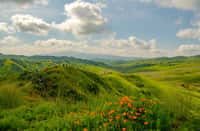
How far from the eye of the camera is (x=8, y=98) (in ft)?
34.1

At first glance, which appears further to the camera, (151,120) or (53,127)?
(53,127)

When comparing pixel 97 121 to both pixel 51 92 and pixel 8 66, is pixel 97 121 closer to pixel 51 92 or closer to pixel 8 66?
pixel 51 92

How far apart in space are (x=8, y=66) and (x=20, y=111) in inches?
8031

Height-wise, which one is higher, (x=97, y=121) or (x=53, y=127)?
(x=97, y=121)

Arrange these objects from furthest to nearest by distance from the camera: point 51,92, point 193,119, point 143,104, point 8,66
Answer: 1. point 8,66
2. point 51,92
3. point 143,104
4. point 193,119

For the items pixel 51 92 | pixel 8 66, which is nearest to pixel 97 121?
pixel 51 92

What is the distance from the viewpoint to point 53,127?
18.6 feet

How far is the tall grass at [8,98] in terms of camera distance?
33.1 ft

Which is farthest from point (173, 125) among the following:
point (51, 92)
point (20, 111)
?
point (51, 92)

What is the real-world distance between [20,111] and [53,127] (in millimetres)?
4349

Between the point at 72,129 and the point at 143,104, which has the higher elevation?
the point at 143,104

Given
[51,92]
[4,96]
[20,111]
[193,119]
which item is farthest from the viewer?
[51,92]

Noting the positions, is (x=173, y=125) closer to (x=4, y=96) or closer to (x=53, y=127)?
(x=53, y=127)

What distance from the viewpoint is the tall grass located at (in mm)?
10102
